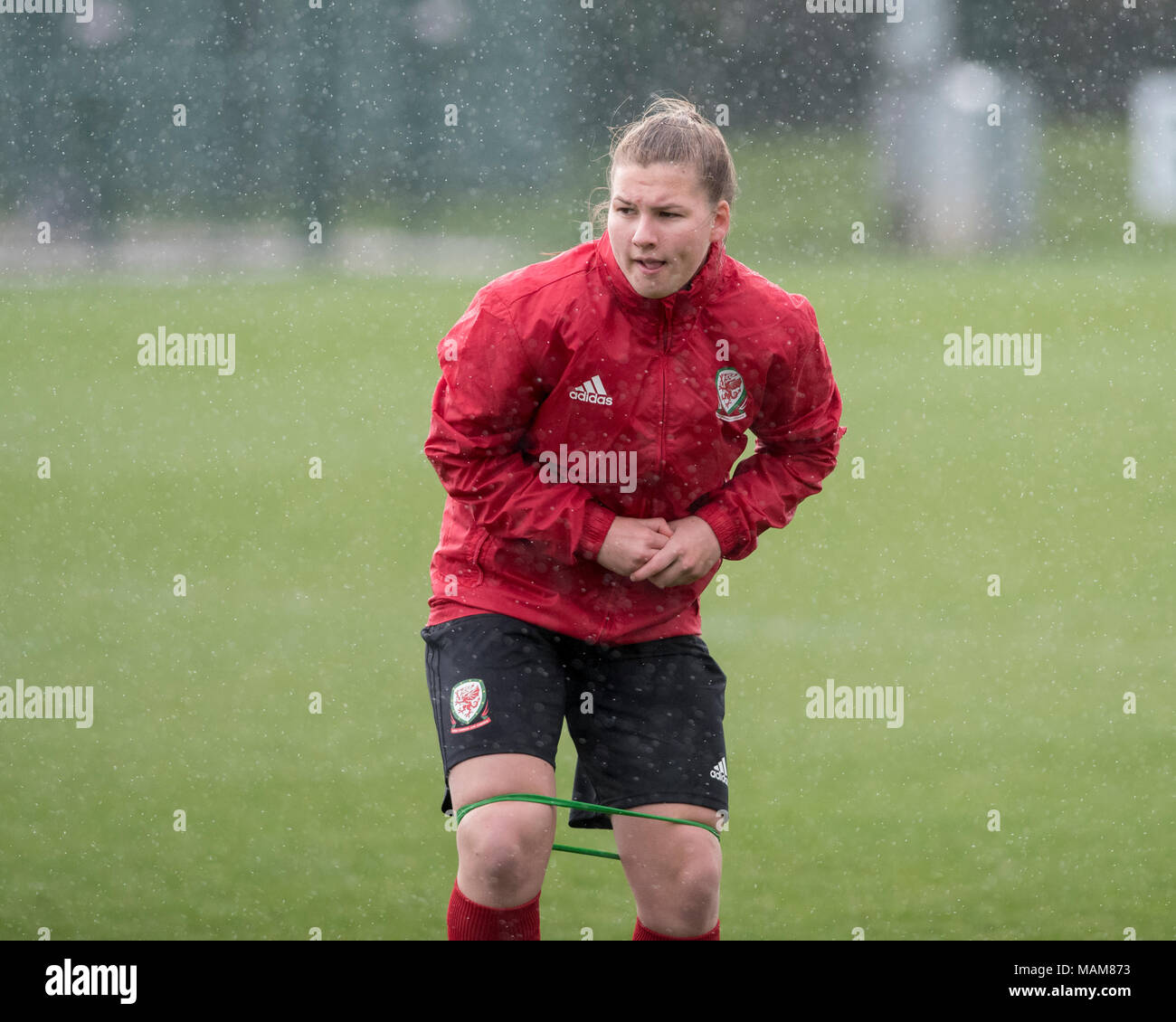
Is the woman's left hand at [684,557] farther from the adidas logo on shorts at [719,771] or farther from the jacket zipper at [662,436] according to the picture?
the adidas logo on shorts at [719,771]

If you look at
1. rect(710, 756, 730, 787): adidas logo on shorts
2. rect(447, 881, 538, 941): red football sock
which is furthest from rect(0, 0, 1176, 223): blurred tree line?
rect(447, 881, 538, 941): red football sock

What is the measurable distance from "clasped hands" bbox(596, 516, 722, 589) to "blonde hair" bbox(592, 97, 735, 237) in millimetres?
565

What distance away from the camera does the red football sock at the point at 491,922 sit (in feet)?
7.92

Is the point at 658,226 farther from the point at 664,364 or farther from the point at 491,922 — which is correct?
the point at 491,922

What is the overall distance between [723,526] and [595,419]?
0.31 meters

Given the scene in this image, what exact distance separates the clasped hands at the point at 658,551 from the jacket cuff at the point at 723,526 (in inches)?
0.9

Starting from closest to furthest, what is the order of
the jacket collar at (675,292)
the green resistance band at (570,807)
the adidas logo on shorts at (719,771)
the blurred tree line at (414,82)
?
the green resistance band at (570,807) < the jacket collar at (675,292) < the adidas logo on shorts at (719,771) < the blurred tree line at (414,82)

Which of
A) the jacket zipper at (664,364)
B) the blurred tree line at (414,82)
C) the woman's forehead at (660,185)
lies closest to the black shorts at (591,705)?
the jacket zipper at (664,364)

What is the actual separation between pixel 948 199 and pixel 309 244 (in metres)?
9.52

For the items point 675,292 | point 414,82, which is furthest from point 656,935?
point 414,82

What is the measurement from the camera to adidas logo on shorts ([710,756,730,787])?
8.46 feet

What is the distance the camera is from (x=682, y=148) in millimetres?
2457

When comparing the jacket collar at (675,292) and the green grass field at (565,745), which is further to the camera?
the green grass field at (565,745)

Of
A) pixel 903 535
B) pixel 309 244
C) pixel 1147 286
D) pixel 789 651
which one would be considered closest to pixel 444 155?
pixel 309 244
